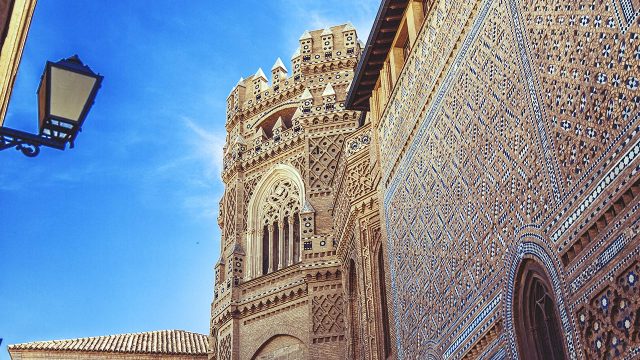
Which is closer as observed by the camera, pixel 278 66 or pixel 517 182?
pixel 517 182

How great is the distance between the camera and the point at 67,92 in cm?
449

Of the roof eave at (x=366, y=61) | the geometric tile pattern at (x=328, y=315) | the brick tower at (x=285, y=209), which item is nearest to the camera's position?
the roof eave at (x=366, y=61)

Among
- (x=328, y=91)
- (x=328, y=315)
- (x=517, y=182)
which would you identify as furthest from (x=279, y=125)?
(x=517, y=182)

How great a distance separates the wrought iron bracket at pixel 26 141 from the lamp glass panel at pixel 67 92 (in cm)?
17

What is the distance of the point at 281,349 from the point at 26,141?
49.0 feet

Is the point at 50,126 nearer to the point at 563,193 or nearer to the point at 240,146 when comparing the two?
the point at 563,193

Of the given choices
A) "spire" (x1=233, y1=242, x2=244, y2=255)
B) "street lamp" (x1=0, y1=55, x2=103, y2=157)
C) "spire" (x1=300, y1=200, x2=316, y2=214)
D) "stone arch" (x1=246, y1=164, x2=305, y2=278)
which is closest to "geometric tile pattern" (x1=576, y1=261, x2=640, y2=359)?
"street lamp" (x1=0, y1=55, x2=103, y2=157)

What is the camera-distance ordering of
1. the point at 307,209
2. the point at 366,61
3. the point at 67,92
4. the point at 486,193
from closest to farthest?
1. the point at 67,92
2. the point at 486,193
3. the point at 366,61
4. the point at 307,209

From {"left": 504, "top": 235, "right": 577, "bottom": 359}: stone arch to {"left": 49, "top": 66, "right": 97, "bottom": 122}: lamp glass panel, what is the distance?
4234mm

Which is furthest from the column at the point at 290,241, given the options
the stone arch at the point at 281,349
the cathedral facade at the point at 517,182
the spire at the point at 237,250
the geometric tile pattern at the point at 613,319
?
the geometric tile pattern at the point at 613,319

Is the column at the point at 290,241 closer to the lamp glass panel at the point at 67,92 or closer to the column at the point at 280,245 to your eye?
the column at the point at 280,245

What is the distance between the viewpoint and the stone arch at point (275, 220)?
20.6 m

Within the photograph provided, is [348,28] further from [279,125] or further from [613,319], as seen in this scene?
[613,319]

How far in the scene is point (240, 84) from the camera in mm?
24562
